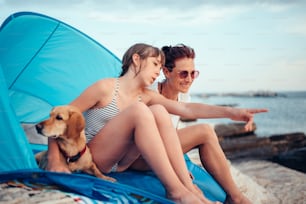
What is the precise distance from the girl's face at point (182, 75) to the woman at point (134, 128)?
1.08 ft

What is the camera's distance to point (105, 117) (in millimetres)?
2648

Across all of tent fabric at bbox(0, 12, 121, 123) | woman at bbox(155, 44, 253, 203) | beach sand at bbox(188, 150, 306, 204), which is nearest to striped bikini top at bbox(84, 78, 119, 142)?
woman at bbox(155, 44, 253, 203)

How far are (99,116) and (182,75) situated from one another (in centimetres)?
80

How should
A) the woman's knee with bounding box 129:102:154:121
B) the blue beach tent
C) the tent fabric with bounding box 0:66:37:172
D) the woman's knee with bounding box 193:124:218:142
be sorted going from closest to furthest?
1. the woman's knee with bounding box 129:102:154:121
2. the tent fabric with bounding box 0:66:37:172
3. the woman's knee with bounding box 193:124:218:142
4. the blue beach tent

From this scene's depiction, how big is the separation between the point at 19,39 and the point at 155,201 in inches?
89.1

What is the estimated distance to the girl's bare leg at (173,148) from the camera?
2369mm

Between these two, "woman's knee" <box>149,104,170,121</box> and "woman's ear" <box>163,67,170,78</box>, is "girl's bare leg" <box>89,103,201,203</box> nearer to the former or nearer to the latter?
"woman's knee" <box>149,104,170,121</box>

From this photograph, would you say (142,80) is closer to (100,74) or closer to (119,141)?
(119,141)

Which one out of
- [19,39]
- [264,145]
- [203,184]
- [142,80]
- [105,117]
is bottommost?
[264,145]

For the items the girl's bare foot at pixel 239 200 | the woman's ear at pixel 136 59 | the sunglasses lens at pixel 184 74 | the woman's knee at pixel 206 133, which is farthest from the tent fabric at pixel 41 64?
the girl's bare foot at pixel 239 200

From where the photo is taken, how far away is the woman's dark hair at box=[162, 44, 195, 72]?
10.4 feet

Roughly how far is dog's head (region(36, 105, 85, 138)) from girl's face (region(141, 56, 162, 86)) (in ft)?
1.53

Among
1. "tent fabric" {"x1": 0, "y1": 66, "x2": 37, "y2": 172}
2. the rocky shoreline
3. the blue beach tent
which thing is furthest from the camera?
the blue beach tent

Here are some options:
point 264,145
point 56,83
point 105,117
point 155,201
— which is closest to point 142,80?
point 105,117
